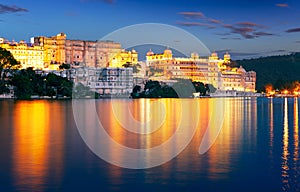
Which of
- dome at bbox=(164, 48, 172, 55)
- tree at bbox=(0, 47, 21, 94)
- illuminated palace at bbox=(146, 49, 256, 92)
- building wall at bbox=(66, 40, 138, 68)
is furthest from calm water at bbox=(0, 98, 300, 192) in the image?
dome at bbox=(164, 48, 172, 55)

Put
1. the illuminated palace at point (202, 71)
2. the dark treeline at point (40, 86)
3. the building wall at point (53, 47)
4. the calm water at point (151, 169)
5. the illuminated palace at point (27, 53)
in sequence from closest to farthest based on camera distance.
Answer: the calm water at point (151, 169)
the dark treeline at point (40, 86)
the illuminated palace at point (27, 53)
the building wall at point (53, 47)
the illuminated palace at point (202, 71)

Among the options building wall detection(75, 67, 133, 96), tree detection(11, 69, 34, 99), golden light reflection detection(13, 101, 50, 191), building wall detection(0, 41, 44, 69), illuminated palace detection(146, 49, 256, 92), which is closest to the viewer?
golden light reflection detection(13, 101, 50, 191)

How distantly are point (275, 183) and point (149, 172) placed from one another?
2615 millimetres

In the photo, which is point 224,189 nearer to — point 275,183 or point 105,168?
point 275,183

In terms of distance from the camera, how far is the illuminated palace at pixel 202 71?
→ 124 m

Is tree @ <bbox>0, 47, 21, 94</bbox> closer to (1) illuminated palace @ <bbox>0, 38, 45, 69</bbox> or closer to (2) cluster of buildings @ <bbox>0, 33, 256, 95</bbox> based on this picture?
(2) cluster of buildings @ <bbox>0, 33, 256, 95</bbox>

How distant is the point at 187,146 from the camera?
15422 millimetres

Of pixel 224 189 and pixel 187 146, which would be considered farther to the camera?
pixel 187 146

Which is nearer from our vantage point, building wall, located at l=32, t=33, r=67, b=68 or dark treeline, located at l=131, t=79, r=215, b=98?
dark treeline, located at l=131, t=79, r=215, b=98

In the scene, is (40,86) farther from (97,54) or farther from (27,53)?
(97,54)

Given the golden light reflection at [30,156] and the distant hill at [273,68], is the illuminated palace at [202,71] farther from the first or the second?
the golden light reflection at [30,156]

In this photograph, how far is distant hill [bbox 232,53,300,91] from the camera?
498 ft

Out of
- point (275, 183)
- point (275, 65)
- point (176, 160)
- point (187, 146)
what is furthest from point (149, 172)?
point (275, 65)

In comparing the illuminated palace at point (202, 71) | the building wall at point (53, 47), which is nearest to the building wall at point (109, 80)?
the building wall at point (53, 47)
